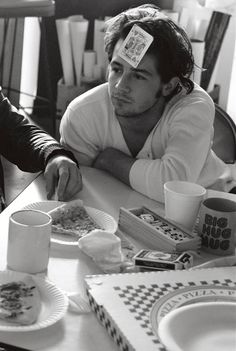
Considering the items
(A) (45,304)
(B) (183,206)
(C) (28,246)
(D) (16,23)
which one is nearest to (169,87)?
(B) (183,206)

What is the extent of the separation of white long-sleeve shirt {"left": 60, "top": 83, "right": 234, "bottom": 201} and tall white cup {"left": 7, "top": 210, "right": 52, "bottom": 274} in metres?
0.64

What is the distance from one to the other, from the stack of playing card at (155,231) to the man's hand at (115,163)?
0.34m

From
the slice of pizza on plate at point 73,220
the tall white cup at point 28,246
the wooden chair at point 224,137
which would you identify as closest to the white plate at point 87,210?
the slice of pizza on plate at point 73,220

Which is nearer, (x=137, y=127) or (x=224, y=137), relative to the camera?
(x=137, y=127)

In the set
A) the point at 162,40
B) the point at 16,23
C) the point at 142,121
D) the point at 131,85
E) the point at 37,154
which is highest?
the point at 162,40

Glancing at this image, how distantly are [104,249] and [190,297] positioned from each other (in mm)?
251

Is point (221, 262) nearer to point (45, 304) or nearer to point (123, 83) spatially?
point (45, 304)

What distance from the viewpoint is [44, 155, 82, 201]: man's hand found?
186 cm

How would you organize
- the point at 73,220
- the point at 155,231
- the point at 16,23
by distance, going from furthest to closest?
the point at 16,23
the point at 73,220
the point at 155,231

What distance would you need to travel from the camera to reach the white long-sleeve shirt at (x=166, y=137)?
205 cm

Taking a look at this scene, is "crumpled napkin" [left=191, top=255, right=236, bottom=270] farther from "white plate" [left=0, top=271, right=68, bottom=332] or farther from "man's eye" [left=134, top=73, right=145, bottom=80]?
"man's eye" [left=134, top=73, right=145, bottom=80]

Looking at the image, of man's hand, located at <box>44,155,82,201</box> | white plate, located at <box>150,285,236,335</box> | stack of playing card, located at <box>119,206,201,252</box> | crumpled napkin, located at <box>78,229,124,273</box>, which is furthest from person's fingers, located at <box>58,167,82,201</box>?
white plate, located at <box>150,285,236,335</box>

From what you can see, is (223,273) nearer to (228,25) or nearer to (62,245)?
(62,245)

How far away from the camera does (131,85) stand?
2.08 metres
